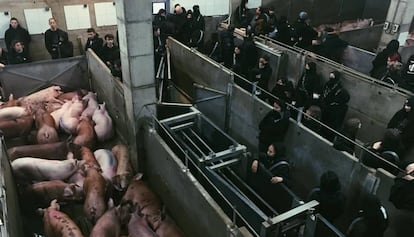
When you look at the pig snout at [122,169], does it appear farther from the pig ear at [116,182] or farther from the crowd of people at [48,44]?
the crowd of people at [48,44]

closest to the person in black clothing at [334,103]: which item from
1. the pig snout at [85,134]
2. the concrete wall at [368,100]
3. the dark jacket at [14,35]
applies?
the concrete wall at [368,100]

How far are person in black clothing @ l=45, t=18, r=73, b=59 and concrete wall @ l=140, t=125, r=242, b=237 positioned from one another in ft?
14.3

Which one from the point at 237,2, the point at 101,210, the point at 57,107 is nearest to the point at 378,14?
the point at 237,2

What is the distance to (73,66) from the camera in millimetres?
8945

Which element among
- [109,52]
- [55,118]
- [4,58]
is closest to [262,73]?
[109,52]

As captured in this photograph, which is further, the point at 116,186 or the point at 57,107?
the point at 57,107

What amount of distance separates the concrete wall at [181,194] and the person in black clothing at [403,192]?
208 centimetres

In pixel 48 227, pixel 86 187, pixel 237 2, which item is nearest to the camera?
pixel 48 227

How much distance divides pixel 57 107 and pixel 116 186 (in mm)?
2957

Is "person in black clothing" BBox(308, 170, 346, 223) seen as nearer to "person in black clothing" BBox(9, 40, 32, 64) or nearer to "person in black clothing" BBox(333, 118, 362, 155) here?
"person in black clothing" BBox(333, 118, 362, 155)

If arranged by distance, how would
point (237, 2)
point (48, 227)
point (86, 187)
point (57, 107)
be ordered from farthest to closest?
point (237, 2) < point (57, 107) < point (86, 187) < point (48, 227)

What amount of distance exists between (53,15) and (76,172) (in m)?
5.66

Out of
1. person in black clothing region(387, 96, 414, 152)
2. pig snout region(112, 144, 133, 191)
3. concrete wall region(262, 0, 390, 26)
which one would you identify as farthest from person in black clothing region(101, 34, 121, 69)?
concrete wall region(262, 0, 390, 26)

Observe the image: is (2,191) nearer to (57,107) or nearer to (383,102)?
(57,107)
